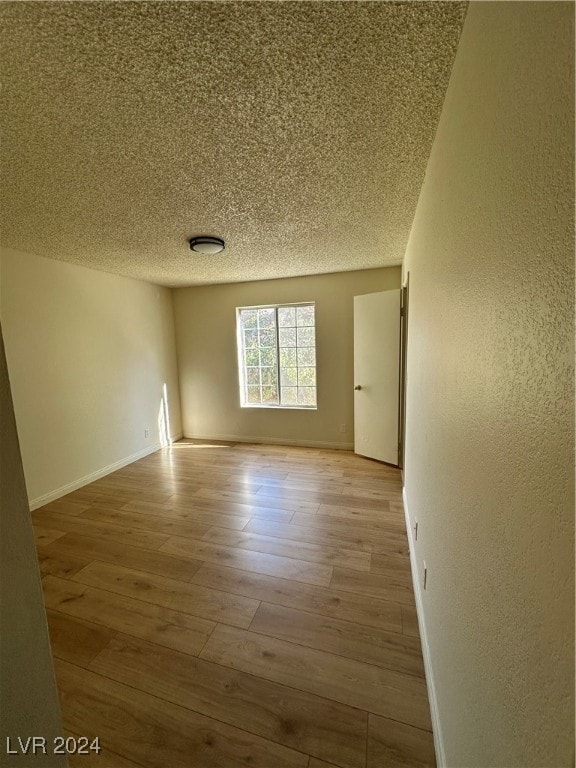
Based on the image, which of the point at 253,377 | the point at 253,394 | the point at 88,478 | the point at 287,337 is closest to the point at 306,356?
the point at 287,337

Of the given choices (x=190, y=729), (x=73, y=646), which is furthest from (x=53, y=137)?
(x=190, y=729)

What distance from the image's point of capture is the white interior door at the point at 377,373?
10.8ft

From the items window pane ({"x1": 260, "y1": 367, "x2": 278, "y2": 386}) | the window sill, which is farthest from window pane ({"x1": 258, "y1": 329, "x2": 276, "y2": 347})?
the window sill

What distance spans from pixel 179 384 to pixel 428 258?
413 centimetres

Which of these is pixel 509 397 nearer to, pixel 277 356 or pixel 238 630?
pixel 238 630

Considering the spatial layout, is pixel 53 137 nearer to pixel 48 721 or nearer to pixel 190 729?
pixel 48 721

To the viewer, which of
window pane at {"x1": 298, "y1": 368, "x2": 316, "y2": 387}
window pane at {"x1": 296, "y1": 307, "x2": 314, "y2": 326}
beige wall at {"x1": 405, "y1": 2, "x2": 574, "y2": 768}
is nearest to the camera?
beige wall at {"x1": 405, "y1": 2, "x2": 574, "y2": 768}

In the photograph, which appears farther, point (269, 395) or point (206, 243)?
point (269, 395)

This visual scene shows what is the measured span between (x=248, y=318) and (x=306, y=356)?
3.47 ft

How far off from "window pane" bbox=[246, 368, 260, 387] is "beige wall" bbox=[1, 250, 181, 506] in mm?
1278

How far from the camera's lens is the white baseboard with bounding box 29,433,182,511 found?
9.16ft

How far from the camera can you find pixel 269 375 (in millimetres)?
4449

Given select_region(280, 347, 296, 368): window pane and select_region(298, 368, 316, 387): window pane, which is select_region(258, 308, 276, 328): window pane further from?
select_region(298, 368, 316, 387): window pane

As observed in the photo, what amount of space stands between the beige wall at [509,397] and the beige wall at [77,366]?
332 centimetres
